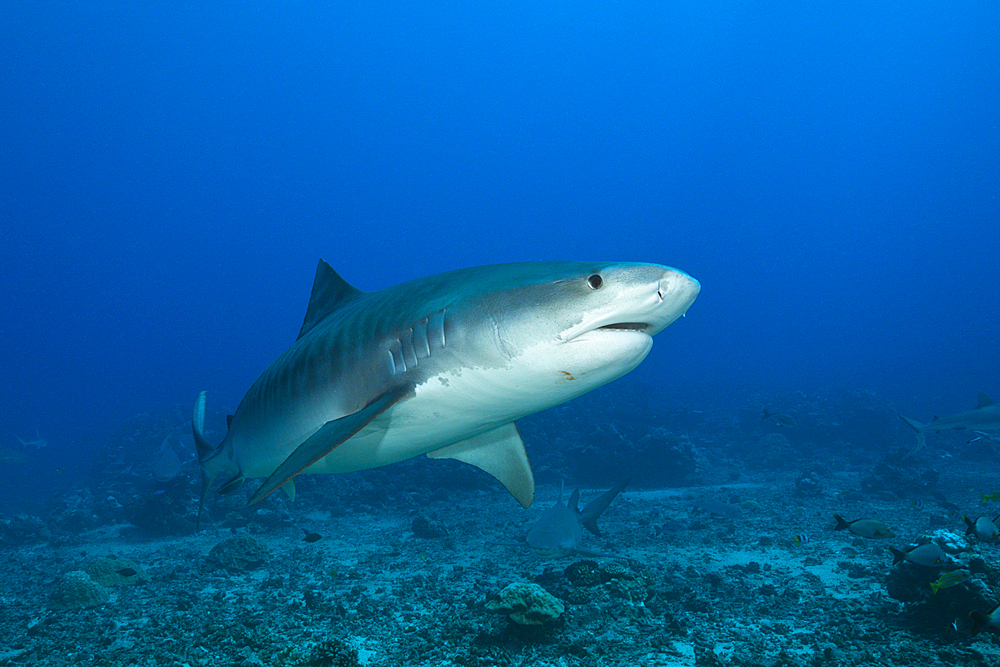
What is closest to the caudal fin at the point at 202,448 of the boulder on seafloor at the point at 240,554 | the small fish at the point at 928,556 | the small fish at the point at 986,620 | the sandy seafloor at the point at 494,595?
the sandy seafloor at the point at 494,595

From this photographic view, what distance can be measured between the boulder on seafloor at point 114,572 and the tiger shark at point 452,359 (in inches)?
202

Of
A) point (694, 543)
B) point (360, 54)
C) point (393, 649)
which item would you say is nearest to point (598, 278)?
point (393, 649)

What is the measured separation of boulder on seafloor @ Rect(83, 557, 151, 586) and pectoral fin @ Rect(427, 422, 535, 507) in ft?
20.1

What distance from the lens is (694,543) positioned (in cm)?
715

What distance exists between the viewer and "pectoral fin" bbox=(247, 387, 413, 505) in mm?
1885

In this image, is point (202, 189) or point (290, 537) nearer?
point (290, 537)

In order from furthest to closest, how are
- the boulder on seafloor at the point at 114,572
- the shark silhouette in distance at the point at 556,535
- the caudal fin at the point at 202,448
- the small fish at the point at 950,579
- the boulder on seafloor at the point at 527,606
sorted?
the boulder on seafloor at the point at 114,572, the shark silhouette in distance at the point at 556,535, the caudal fin at the point at 202,448, the boulder on seafloor at the point at 527,606, the small fish at the point at 950,579

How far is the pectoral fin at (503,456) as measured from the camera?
12.2ft

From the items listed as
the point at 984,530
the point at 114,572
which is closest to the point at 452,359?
the point at 984,530

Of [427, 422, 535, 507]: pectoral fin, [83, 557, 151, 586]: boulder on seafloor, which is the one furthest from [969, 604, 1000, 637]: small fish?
[83, 557, 151, 586]: boulder on seafloor

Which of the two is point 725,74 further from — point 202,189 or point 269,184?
point 202,189

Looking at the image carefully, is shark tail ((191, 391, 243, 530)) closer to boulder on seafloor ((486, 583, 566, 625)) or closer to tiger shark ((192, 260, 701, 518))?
tiger shark ((192, 260, 701, 518))

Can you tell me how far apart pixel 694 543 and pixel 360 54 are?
167 metres

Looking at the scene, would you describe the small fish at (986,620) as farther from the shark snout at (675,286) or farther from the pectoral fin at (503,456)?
the shark snout at (675,286)
